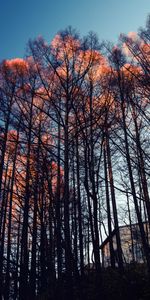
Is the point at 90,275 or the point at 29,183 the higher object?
the point at 29,183

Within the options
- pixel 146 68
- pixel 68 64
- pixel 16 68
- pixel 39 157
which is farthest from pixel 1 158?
pixel 146 68

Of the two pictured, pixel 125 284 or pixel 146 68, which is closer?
pixel 146 68

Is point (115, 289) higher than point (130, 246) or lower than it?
lower

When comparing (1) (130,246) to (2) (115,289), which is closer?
(2) (115,289)

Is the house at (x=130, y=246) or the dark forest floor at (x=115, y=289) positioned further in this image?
the house at (x=130, y=246)

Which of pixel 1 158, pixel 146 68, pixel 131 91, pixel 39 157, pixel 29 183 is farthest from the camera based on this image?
pixel 1 158

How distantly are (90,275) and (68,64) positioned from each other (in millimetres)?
9031

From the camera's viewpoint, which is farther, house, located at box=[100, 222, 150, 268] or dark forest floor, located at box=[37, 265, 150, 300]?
house, located at box=[100, 222, 150, 268]

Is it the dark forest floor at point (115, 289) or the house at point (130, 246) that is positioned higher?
the house at point (130, 246)

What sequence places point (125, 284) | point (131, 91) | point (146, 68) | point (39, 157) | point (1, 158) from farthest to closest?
1. point (1, 158)
2. point (39, 157)
3. point (125, 284)
4. point (131, 91)
5. point (146, 68)

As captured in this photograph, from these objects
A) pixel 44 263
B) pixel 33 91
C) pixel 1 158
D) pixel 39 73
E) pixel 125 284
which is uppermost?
pixel 39 73

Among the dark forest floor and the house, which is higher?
the house

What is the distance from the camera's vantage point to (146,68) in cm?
675

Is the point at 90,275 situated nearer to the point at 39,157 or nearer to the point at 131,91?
the point at 39,157
